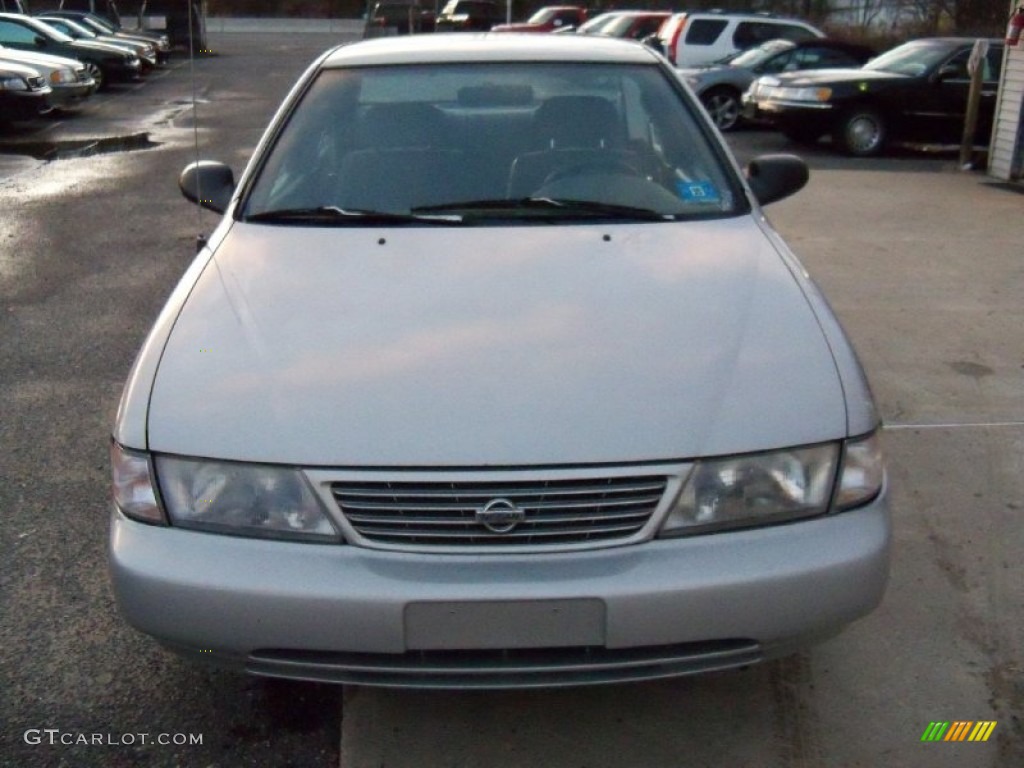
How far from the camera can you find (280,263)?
337cm

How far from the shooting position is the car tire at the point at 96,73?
21.1 m

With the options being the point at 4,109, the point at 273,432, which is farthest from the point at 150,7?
the point at 273,432

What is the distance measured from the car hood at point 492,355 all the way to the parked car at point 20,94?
13.8 m

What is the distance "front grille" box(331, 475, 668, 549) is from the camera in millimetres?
2475

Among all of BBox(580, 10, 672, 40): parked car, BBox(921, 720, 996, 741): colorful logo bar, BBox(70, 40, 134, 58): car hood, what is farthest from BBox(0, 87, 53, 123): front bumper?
BBox(921, 720, 996, 741): colorful logo bar

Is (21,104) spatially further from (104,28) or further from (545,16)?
(545,16)

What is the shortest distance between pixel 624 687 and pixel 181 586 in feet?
3.86

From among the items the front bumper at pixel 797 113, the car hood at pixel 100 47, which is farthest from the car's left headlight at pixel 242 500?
the car hood at pixel 100 47

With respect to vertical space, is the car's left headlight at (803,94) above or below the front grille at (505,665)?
below

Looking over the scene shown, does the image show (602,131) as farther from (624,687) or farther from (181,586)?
(181,586)

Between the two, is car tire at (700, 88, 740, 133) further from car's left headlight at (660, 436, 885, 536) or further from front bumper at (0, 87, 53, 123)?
car's left headlight at (660, 436, 885, 536)

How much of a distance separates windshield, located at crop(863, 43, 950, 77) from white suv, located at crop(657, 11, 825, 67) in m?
4.07

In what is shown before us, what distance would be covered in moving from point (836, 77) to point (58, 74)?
10856 millimetres

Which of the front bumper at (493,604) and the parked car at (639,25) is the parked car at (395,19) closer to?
the parked car at (639,25)
